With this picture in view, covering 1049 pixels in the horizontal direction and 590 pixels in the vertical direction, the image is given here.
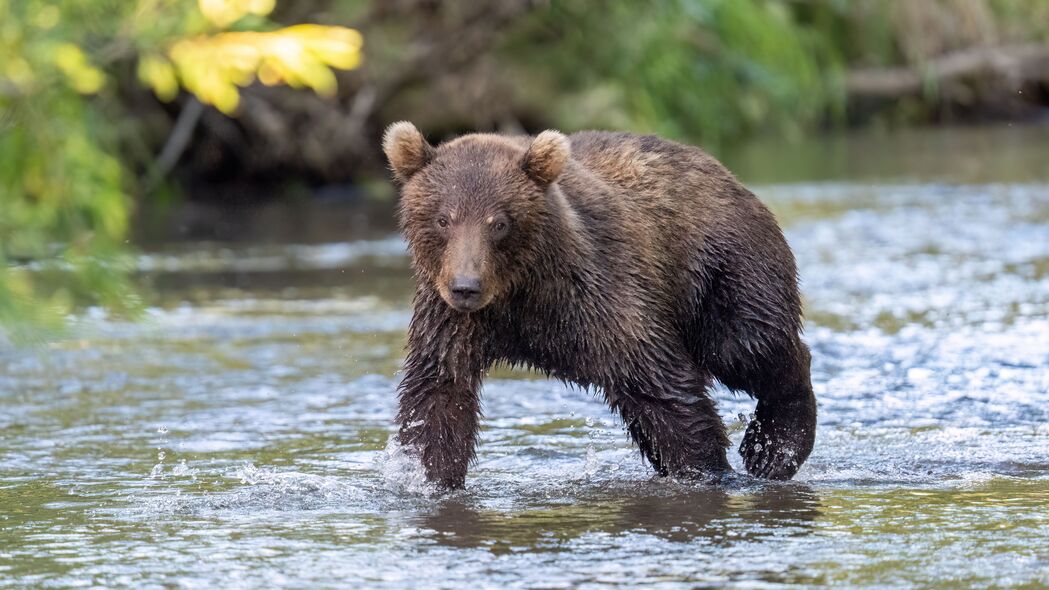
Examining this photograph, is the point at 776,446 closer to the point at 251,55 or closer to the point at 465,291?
the point at 465,291

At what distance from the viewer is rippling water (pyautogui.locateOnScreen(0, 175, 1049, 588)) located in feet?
19.0

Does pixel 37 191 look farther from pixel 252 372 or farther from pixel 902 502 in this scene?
pixel 902 502

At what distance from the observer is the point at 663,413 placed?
22.9ft

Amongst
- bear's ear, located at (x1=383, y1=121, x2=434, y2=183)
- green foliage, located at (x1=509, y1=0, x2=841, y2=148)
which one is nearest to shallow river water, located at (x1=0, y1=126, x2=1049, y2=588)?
bear's ear, located at (x1=383, y1=121, x2=434, y2=183)

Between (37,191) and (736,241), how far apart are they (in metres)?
3.97

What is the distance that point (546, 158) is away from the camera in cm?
675

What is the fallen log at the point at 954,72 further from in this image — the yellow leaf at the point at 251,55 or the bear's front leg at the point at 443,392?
the yellow leaf at the point at 251,55

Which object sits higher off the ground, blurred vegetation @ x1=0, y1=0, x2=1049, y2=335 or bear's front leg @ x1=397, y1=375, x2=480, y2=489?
blurred vegetation @ x1=0, y1=0, x2=1049, y2=335

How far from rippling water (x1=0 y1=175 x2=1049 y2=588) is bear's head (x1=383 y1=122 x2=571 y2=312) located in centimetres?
95

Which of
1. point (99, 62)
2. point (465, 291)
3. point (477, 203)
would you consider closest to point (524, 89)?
point (99, 62)

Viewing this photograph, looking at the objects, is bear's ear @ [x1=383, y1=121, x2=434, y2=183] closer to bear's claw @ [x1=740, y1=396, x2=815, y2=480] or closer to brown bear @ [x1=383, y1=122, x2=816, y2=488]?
brown bear @ [x1=383, y1=122, x2=816, y2=488]

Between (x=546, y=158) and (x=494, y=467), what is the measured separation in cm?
163

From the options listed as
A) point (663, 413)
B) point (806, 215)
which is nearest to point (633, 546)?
point (663, 413)

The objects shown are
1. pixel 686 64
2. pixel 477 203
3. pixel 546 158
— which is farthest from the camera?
pixel 686 64
